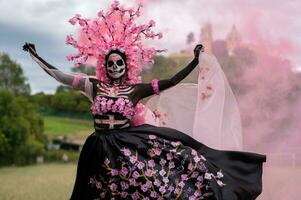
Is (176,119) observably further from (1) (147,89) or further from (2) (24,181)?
(2) (24,181)

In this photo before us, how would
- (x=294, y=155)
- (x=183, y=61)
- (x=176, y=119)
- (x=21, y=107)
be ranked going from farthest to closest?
(x=21, y=107) → (x=183, y=61) → (x=294, y=155) → (x=176, y=119)

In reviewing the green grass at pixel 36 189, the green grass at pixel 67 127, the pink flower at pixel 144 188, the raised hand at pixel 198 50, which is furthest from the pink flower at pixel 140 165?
the green grass at pixel 67 127

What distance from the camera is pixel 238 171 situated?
4.14 metres

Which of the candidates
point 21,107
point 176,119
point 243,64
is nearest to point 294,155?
point 243,64

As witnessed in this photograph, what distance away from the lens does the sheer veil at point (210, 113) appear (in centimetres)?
431

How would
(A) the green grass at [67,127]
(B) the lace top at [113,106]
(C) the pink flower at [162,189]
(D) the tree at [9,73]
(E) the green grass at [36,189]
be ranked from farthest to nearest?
(A) the green grass at [67,127] < (D) the tree at [9,73] < (E) the green grass at [36,189] < (B) the lace top at [113,106] < (C) the pink flower at [162,189]

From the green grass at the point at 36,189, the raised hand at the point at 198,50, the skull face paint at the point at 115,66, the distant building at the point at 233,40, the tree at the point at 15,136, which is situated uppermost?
the distant building at the point at 233,40

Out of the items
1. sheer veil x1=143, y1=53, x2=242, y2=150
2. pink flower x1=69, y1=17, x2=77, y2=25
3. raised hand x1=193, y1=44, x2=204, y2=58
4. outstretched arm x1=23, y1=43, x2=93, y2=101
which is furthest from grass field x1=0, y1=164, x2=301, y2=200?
pink flower x1=69, y1=17, x2=77, y2=25

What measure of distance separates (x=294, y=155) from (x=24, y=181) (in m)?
8.34

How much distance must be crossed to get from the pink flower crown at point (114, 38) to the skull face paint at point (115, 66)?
0.09 meters

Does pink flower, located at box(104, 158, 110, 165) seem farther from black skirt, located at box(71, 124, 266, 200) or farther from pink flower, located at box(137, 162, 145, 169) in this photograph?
pink flower, located at box(137, 162, 145, 169)

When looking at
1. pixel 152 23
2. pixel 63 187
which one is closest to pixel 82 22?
pixel 152 23

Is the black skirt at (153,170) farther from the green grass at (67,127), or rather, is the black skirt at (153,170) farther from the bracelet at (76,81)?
the green grass at (67,127)

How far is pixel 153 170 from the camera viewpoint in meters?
3.90
